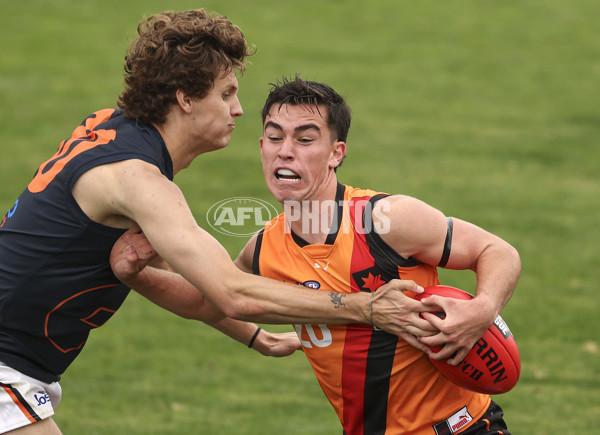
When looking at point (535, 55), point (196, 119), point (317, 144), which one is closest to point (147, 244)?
point (196, 119)

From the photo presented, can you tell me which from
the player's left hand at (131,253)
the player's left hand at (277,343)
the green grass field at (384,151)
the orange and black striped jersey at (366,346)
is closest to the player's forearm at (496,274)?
the orange and black striped jersey at (366,346)

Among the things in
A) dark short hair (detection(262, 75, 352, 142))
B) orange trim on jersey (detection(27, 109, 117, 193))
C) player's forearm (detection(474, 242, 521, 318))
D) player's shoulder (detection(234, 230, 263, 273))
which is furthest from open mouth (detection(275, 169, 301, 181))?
player's forearm (detection(474, 242, 521, 318))

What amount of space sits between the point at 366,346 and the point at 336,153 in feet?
3.71

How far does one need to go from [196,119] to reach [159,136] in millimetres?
235

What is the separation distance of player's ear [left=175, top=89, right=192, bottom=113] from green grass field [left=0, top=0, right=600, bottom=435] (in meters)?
2.50

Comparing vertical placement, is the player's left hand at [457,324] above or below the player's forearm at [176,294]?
above

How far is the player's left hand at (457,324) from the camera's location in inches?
190

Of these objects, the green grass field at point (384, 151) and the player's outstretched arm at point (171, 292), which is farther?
the green grass field at point (384, 151)

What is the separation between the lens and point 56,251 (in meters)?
4.86

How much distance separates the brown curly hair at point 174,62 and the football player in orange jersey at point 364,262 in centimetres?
40

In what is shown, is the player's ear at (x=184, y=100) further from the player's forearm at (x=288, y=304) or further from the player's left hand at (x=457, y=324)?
the player's left hand at (x=457, y=324)

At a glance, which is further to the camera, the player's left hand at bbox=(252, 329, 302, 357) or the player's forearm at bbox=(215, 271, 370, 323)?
the player's left hand at bbox=(252, 329, 302, 357)

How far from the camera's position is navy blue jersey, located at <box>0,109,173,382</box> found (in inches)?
191

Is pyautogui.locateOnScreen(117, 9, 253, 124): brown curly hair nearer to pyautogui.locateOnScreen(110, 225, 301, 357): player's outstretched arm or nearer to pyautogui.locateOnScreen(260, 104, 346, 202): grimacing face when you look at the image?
pyautogui.locateOnScreen(260, 104, 346, 202): grimacing face
